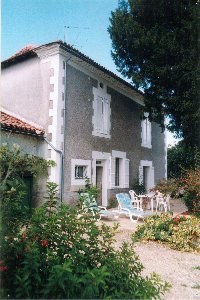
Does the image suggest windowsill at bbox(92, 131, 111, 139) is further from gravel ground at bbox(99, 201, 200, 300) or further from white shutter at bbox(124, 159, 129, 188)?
gravel ground at bbox(99, 201, 200, 300)

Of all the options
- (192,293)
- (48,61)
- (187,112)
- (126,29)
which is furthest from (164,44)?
(192,293)

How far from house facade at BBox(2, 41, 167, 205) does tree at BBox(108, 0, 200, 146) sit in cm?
148

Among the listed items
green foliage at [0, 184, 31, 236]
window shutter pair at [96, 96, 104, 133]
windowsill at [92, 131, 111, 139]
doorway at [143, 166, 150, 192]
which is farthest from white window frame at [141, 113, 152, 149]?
green foliage at [0, 184, 31, 236]

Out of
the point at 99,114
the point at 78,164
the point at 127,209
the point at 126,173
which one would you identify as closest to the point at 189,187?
the point at 127,209

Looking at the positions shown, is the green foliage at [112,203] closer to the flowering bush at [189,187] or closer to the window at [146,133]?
the flowering bush at [189,187]

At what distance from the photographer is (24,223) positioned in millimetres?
2900

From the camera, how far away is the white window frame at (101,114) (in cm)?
1188

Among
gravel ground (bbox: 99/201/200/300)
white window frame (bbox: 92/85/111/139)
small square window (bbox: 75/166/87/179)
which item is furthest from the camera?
white window frame (bbox: 92/85/111/139)

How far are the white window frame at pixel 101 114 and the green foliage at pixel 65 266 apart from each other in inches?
357

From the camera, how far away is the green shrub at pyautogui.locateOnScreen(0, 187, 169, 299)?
84.6 inches

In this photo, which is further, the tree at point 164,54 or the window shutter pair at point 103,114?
the window shutter pair at point 103,114

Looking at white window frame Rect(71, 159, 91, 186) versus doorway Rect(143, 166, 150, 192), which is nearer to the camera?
white window frame Rect(71, 159, 91, 186)

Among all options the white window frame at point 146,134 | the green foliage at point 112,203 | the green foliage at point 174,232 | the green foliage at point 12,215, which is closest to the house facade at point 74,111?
the green foliage at point 112,203

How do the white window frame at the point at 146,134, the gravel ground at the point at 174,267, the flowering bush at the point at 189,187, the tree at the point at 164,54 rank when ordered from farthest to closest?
the white window frame at the point at 146,134 → the tree at the point at 164,54 → the flowering bush at the point at 189,187 → the gravel ground at the point at 174,267
